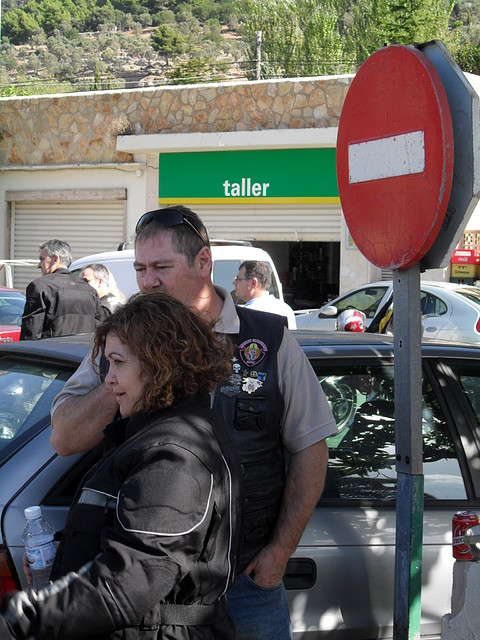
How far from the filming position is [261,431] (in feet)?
7.91

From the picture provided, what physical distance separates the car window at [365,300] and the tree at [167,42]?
60615 mm

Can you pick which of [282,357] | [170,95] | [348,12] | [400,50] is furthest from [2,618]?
[348,12]

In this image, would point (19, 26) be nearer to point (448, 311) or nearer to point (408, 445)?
point (448, 311)

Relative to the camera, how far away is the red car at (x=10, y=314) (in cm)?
986

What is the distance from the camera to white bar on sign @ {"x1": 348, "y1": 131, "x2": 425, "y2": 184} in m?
2.50

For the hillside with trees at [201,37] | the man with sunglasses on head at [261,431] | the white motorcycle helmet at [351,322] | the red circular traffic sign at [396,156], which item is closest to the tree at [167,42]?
the hillside with trees at [201,37]

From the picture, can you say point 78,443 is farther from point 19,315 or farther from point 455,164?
point 19,315

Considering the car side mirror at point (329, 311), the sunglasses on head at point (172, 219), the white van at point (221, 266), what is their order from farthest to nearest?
the car side mirror at point (329, 311), the white van at point (221, 266), the sunglasses on head at point (172, 219)

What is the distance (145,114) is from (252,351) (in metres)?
15.7

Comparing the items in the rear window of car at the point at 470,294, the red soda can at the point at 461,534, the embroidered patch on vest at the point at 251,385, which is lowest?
the rear window of car at the point at 470,294

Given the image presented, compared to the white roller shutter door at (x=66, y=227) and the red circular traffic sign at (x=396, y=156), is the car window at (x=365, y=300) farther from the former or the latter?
the red circular traffic sign at (x=396, y=156)

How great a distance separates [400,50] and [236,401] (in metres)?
1.19

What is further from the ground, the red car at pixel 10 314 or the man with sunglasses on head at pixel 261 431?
the man with sunglasses on head at pixel 261 431

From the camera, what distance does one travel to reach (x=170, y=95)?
17219 millimetres
